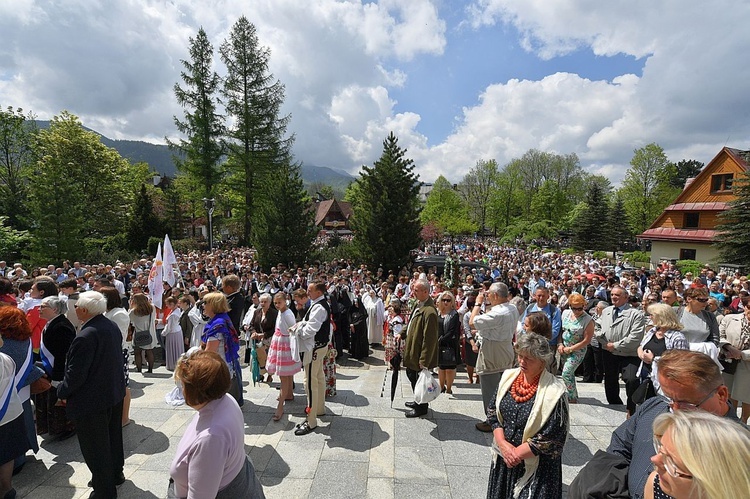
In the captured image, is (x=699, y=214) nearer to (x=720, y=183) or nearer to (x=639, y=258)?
(x=720, y=183)

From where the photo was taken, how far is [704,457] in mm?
1266

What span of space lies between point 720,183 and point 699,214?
2.72 meters

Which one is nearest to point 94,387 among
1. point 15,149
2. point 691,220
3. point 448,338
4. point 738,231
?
point 448,338

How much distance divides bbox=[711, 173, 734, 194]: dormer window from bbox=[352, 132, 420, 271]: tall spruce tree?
25.5 metres

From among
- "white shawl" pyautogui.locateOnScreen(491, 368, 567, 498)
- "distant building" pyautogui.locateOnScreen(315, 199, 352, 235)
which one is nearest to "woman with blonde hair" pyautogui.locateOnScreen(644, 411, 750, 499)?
"white shawl" pyautogui.locateOnScreen(491, 368, 567, 498)

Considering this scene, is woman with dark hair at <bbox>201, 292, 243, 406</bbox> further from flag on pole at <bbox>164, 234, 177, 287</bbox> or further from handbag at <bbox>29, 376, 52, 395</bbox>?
flag on pole at <bbox>164, 234, 177, 287</bbox>

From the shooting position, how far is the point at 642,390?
12.4 feet

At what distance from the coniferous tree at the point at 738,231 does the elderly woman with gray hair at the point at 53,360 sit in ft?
100

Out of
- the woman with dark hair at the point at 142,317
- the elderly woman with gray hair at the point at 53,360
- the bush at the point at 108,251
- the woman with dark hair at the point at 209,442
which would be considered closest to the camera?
the woman with dark hair at the point at 209,442

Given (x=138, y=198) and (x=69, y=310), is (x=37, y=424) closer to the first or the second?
(x=69, y=310)

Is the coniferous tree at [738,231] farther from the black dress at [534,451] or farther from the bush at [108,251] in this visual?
the bush at [108,251]

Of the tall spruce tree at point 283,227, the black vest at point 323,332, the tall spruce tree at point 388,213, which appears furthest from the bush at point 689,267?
the black vest at point 323,332

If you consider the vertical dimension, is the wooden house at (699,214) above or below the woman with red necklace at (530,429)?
above

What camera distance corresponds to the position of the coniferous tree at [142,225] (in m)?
30.0
